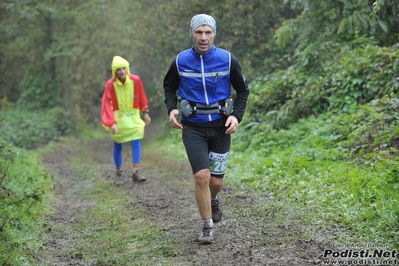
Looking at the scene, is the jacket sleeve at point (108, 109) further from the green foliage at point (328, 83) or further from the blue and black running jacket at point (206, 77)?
the blue and black running jacket at point (206, 77)

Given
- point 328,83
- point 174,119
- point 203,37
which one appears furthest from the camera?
point 328,83

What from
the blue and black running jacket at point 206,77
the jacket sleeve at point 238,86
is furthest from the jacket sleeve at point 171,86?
the jacket sleeve at point 238,86

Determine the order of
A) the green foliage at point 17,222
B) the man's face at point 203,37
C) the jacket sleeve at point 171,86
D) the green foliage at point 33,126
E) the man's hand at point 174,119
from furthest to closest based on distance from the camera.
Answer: the green foliage at point 33,126 < the jacket sleeve at point 171,86 < the man's hand at point 174,119 < the man's face at point 203,37 < the green foliage at point 17,222

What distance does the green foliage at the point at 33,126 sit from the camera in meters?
16.6

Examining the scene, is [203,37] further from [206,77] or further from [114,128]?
[114,128]

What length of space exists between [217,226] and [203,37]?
2.06m

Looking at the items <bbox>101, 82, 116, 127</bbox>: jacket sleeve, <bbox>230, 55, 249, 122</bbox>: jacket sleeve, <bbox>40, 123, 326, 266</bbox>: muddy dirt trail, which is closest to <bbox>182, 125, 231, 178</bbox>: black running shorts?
<bbox>230, 55, 249, 122</bbox>: jacket sleeve

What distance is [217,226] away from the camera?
19.6 feet

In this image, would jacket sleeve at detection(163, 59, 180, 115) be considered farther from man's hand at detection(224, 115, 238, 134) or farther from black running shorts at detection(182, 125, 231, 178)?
man's hand at detection(224, 115, 238, 134)

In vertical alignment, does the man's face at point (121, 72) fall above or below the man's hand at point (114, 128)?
above

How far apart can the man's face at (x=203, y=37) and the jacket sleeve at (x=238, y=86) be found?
1.10 ft

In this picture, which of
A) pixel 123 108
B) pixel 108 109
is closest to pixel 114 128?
pixel 108 109

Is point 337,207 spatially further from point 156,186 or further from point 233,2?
point 233,2

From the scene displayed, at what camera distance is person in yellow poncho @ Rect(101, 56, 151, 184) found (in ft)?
32.0
